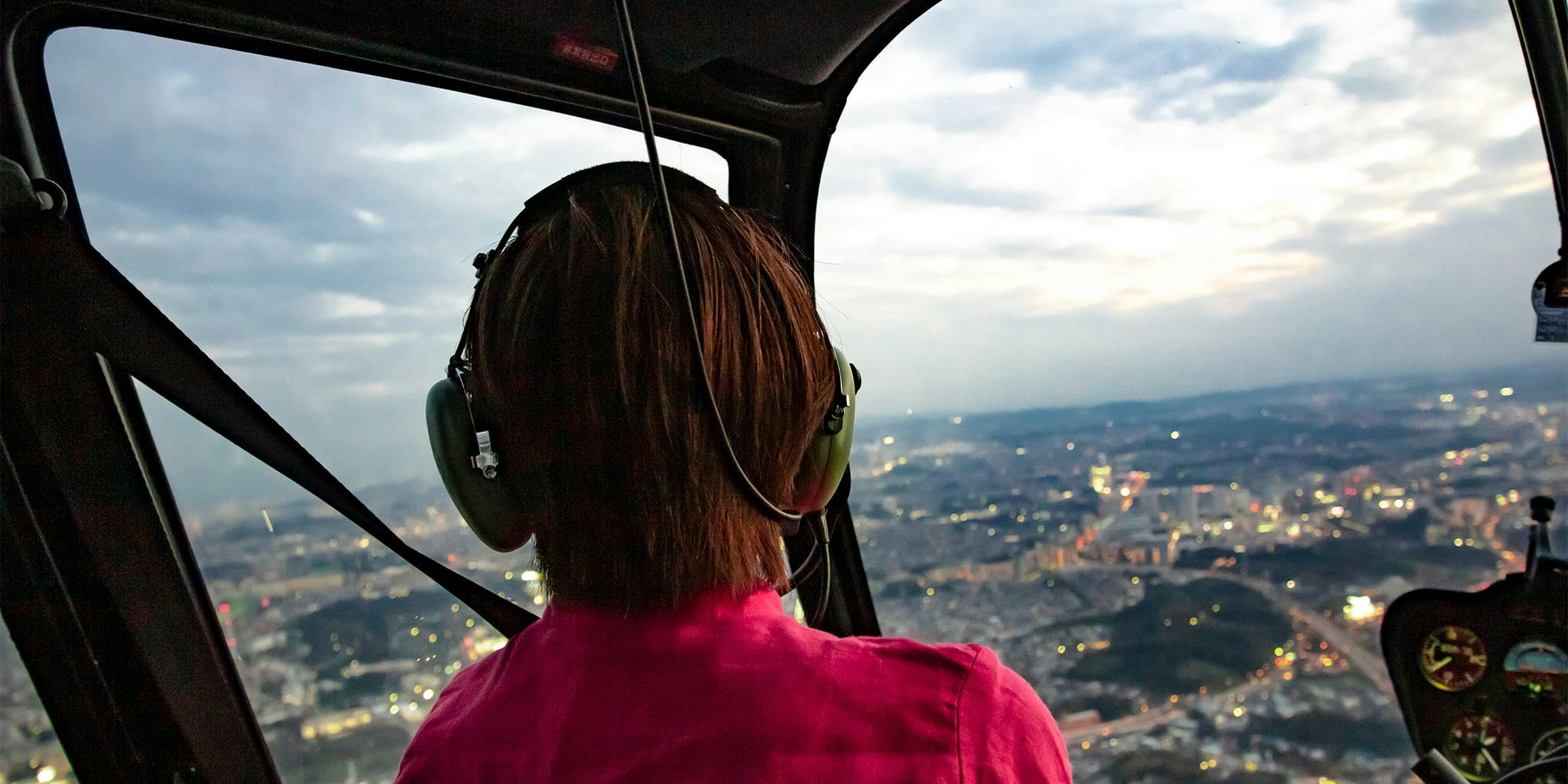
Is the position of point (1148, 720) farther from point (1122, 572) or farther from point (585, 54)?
point (585, 54)

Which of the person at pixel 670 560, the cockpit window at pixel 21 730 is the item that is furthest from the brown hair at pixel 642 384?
the cockpit window at pixel 21 730

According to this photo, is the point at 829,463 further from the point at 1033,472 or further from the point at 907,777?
the point at 1033,472

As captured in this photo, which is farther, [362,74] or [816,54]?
[816,54]

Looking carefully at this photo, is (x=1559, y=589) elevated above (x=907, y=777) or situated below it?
below

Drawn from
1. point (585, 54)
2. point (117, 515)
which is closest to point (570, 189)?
point (585, 54)

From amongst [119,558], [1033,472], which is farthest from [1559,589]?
[119,558]

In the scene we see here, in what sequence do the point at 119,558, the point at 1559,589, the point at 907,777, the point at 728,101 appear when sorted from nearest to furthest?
the point at 907,777 → the point at 119,558 → the point at 1559,589 → the point at 728,101
